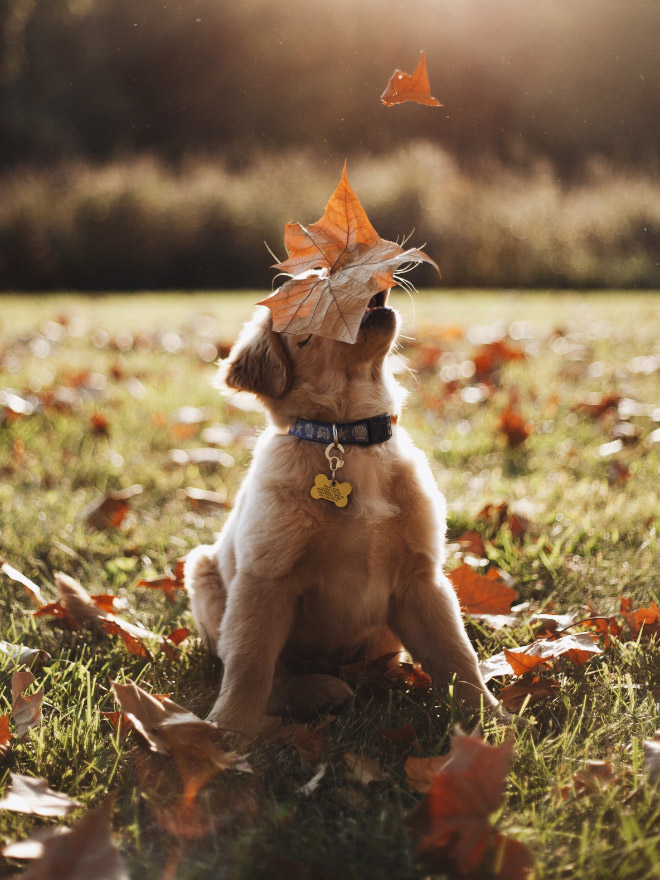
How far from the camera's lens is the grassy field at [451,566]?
1.45 metres

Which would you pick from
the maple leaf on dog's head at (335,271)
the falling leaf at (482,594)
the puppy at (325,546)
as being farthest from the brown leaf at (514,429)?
the maple leaf on dog's head at (335,271)

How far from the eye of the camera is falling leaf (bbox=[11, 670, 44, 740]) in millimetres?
1798

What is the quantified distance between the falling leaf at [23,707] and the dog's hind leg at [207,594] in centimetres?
52

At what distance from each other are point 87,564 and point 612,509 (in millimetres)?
1979

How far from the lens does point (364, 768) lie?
1633mm

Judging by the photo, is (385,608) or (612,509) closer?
(385,608)

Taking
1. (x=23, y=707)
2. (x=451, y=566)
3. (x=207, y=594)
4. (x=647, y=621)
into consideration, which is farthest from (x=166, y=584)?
(x=647, y=621)

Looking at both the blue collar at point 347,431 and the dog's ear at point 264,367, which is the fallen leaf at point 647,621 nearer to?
the blue collar at point 347,431

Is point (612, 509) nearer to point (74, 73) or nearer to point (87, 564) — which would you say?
point (87, 564)

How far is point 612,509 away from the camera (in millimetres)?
3023

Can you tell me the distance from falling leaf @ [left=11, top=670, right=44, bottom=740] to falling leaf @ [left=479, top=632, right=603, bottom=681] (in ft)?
3.55

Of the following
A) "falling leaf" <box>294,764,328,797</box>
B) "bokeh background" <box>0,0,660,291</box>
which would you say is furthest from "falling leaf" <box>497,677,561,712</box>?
"bokeh background" <box>0,0,660,291</box>

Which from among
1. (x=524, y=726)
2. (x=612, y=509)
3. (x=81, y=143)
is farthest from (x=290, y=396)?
(x=81, y=143)

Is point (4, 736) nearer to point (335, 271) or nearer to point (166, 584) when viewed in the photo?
point (166, 584)
